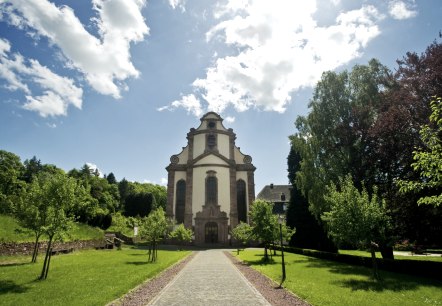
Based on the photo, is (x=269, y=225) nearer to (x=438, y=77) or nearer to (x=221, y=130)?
(x=438, y=77)

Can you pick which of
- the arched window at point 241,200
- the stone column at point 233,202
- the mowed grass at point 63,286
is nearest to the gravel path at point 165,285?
the mowed grass at point 63,286

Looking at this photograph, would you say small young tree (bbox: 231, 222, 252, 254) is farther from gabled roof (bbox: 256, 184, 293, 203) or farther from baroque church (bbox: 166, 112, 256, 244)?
gabled roof (bbox: 256, 184, 293, 203)

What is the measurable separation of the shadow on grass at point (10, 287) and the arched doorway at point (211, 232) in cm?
3948

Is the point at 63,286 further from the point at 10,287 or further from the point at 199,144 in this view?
the point at 199,144

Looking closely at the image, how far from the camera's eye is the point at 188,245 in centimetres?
4972

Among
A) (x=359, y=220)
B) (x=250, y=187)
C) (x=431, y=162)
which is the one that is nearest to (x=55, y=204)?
(x=359, y=220)

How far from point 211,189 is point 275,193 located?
16673mm

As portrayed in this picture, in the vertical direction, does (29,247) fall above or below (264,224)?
below

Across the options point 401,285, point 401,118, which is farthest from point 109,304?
point 401,118

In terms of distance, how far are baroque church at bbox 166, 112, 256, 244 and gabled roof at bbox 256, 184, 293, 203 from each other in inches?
343

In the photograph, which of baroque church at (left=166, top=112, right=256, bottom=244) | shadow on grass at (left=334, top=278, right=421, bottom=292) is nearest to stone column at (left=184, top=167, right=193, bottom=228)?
baroque church at (left=166, top=112, right=256, bottom=244)

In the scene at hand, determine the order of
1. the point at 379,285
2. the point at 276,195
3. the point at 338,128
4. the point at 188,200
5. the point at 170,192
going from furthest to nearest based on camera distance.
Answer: the point at 276,195 < the point at 170,192 < the point at 188,200 < the point at 338,128 < the point at 379,285

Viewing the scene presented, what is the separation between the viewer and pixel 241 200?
182 ft

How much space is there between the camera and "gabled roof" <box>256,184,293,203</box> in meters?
62.5
